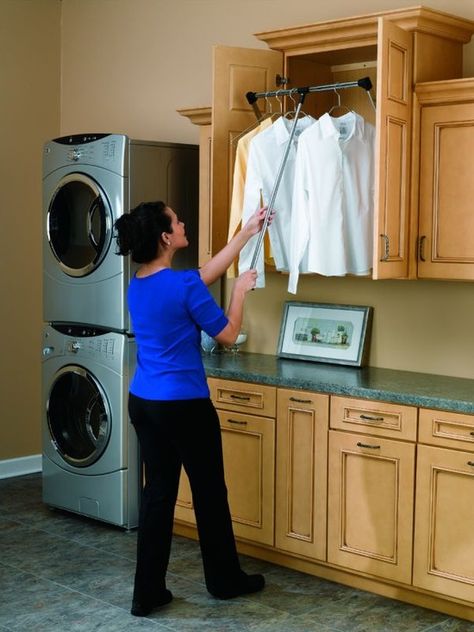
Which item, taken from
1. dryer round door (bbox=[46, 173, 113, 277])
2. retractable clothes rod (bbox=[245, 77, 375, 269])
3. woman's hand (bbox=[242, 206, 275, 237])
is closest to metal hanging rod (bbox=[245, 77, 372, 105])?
retractable clothes rod (bbox=[245, 77, 375, 269])

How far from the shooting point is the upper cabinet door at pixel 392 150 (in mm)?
3686

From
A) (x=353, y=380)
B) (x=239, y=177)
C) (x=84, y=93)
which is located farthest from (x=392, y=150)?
(x=84, y=93)

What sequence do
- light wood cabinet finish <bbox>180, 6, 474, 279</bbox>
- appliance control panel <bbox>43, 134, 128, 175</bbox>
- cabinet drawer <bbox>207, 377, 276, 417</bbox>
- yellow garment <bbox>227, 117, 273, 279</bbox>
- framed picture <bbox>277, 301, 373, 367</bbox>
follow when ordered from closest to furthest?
light wood cabinet finish <bbox>180, 6, 474, 279</bbox> < cabinet drawer <bbox>207, 377, 276, 417</bbox> < yellow garment <bbox>227, 117, 273, 279</bbox> < framed picture <bbox>277, 301, 373, 367</bbox> < appliance control panel <bbox>43, 134, 128, 175</bbox>

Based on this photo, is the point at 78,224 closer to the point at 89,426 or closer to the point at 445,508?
the point at 89,426

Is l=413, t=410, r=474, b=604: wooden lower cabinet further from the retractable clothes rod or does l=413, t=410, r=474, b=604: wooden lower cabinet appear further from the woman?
the retractable clothes rod

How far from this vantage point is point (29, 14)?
18.7ft

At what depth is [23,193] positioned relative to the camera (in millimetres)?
5707

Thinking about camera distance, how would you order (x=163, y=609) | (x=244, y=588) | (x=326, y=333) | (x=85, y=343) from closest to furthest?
1. (x=163, y=609)
2. (x=244, y=588)
3. (x=326, y=333)
4. (x=85, y=343)

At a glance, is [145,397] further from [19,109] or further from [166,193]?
[19,109]

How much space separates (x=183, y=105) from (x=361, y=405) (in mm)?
2153

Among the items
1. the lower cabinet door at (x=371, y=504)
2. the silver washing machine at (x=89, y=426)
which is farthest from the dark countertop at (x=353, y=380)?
the silver washing machine at (x=89, y=426)

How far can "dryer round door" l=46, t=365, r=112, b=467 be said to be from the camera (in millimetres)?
4750

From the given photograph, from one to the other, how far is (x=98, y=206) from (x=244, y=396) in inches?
46.3

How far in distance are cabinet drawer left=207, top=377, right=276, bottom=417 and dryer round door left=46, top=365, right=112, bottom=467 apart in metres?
0.67
